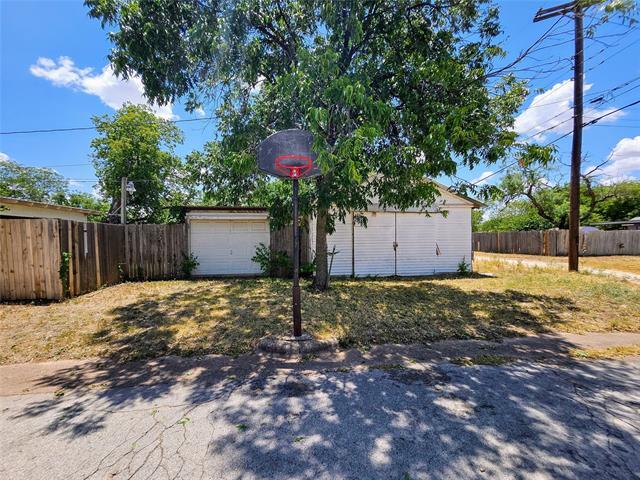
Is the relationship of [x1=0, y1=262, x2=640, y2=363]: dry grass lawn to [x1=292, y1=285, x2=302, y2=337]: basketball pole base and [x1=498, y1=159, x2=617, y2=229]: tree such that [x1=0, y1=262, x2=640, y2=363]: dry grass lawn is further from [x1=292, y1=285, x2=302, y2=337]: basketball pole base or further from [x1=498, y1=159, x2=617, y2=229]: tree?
[x1=498, y1=159, x2=617, y2=229]: tree

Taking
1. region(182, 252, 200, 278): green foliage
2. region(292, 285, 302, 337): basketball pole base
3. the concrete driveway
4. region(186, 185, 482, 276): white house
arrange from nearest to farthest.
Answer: the concrete driveway, region(292, 285, 302, 337): basketball pole base, region(182, 252, 200, 278): green foliage, region(186, 185, 482, 276): white house

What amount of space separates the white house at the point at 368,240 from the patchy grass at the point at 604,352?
251 inches

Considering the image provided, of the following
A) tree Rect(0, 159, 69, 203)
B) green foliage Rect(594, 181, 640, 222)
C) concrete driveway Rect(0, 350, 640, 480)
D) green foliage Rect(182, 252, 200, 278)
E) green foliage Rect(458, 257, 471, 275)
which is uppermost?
tree Rect(0, 159, 69, 203)

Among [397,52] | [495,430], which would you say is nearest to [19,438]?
[495,430]

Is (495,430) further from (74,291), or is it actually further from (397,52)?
(74,291)

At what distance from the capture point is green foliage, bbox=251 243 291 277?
389 inches

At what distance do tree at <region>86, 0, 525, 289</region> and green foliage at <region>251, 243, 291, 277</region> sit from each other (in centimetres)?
372

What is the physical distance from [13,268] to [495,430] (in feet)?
27.1

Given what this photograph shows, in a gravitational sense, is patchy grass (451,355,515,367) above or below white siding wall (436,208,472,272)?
below

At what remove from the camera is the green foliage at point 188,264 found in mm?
9734

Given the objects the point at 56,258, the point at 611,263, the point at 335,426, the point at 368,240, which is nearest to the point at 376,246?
the point at 368,240

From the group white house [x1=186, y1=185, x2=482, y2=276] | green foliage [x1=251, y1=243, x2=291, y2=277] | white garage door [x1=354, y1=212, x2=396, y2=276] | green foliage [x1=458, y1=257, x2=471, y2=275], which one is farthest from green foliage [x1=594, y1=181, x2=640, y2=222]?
green foliage [x1=251, y1=243, x2=291, y2=277]

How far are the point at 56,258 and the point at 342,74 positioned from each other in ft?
21.7

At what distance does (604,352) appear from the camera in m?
3.89
